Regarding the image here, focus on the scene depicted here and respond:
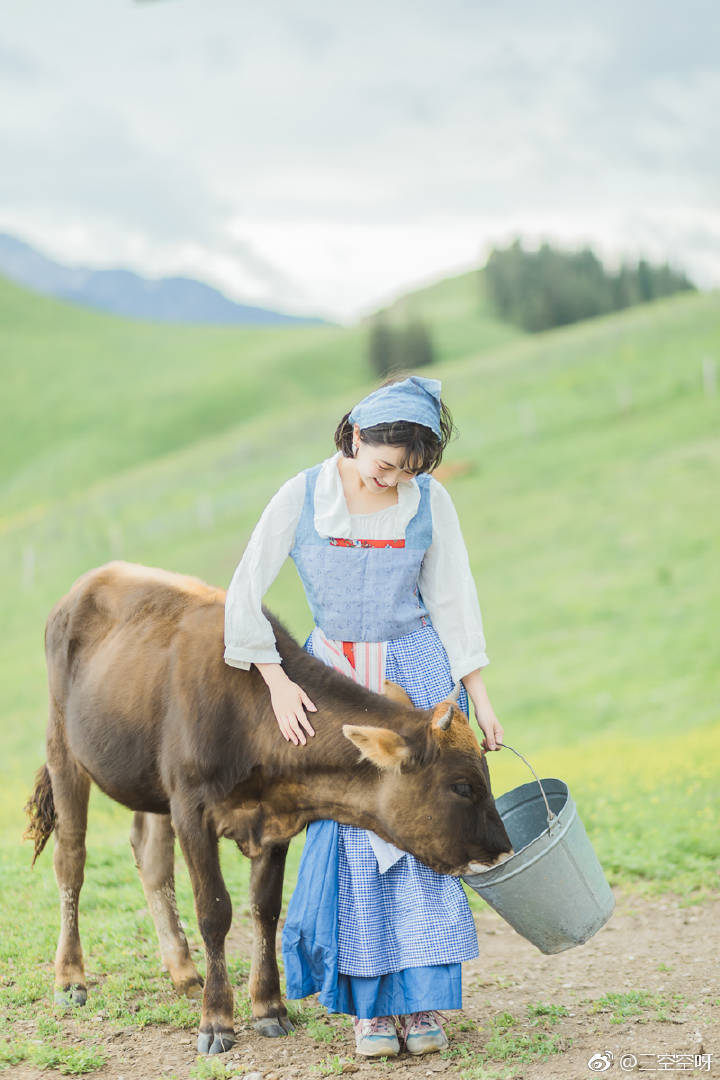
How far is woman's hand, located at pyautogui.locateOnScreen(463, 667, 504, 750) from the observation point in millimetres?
4602

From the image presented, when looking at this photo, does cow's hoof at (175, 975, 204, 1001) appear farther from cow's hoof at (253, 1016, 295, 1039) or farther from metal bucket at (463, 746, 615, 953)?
metal bucket at (463, 746, 615, 953)

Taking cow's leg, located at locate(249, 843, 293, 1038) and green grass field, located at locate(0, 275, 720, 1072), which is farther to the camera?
green grass field, located at locate(0, 275, 720, 1072)

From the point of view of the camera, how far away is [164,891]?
560 centimetres

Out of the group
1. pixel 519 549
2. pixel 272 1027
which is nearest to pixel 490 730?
pixel 272 1027

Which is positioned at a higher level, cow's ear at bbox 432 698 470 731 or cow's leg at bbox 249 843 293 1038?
cow's ear at bbox 432 698 470 731

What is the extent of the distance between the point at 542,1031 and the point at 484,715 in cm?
130

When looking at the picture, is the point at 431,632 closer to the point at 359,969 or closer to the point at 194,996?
the point at 359,969

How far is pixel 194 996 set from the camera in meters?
5.22

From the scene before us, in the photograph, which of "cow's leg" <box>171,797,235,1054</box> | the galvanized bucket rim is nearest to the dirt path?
"cow's leg" <box>171,797,235,1054</box>

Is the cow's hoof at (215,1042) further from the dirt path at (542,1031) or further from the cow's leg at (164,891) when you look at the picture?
the cow's leg at (164,891)

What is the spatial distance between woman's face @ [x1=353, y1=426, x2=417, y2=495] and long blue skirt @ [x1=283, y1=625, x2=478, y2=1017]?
0.88 metres

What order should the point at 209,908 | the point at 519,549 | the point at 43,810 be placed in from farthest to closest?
the point at 519,549 < the point at 43,810 < the point at 209,908

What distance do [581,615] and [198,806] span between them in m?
14.5

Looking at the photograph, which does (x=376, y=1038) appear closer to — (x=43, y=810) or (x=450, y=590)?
(x=450, y=590)
